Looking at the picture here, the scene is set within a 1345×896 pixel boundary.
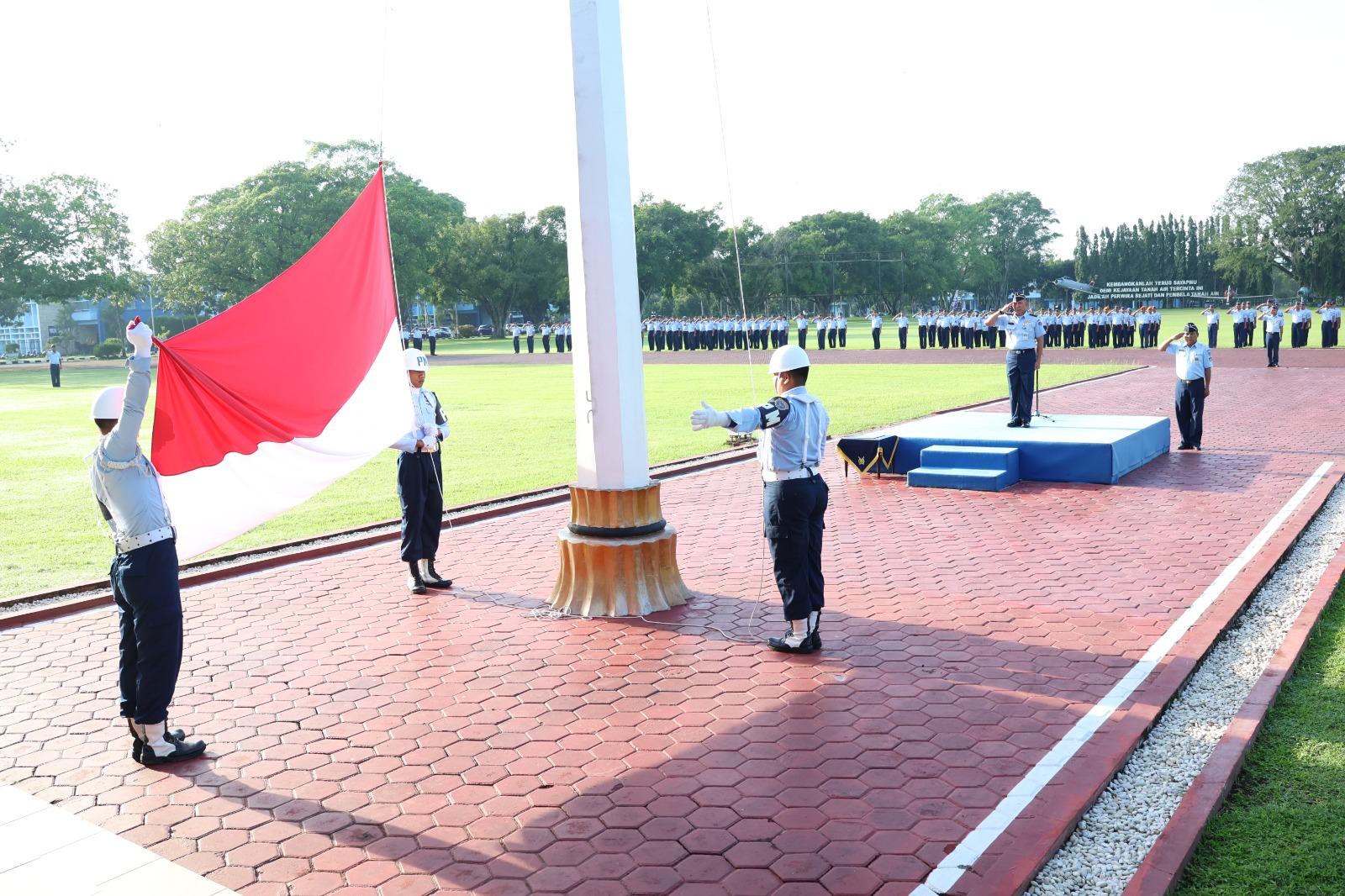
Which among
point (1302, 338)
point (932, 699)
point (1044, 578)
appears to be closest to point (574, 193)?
point (932, 699)

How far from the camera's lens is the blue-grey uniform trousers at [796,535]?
20.5 ft

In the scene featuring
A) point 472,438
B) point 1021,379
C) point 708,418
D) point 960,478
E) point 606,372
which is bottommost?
point 960,478

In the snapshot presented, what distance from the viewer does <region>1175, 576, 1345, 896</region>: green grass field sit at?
3807mm

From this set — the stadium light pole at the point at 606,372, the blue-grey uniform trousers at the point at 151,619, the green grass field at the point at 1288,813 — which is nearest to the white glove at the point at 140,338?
the blue-grey uniform trousers at the point at 151,619

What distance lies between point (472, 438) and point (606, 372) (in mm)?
10973

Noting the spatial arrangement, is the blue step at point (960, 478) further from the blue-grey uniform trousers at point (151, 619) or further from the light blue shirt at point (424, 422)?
the blue-grey uniform trousers at point (151, 619)

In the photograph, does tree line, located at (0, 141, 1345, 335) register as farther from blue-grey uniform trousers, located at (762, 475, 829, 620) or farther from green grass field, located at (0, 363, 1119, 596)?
blue-grey uniform trousers, located at (762, 475, 829, 620)

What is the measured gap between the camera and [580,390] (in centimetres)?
731

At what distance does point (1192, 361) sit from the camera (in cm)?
1355

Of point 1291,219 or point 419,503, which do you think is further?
point 1291,219

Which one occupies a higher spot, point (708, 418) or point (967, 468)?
point (708, 418)

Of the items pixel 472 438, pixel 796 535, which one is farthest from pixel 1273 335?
pixel 796 535

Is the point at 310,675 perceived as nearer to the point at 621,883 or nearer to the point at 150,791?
the point at 150,791

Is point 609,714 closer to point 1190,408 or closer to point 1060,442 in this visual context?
point 1060,442
